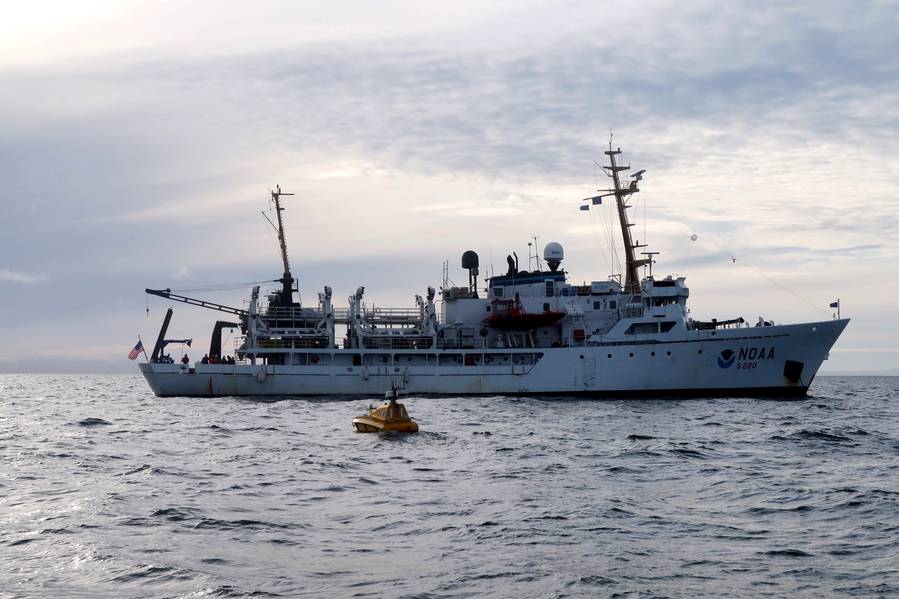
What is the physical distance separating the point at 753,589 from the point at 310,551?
742cm

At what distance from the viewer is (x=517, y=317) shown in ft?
187

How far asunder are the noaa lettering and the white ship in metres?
0.06

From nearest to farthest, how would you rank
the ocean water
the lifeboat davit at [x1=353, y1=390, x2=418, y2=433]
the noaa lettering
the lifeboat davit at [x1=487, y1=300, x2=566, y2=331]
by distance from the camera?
the ocean water, the lifeboat davit at [x1=353, y1=390, x2=418, y2=433], the noaa lettering, the lifeboat davit at [x1=487, y1=300, x2=566, y2=331]

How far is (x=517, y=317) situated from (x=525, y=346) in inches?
95.4

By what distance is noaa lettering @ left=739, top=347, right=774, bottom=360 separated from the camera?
174ft

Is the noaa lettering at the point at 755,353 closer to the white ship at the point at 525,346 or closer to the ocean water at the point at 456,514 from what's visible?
the white ship at the point at 525,346

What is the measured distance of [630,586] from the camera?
12906 millimetres

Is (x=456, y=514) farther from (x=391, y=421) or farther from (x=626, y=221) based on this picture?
(x=626, y=221)

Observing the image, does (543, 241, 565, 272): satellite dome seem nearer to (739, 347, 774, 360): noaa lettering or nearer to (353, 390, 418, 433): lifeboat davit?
(739, 347, 774, 360): noaa lettering

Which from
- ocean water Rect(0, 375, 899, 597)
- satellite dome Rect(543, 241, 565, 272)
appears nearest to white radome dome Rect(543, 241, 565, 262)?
satellite dome Rect(543, 241, 565, 272)

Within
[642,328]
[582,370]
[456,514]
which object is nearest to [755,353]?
[642,328]

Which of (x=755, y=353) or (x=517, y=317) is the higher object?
(x=517, y=317)

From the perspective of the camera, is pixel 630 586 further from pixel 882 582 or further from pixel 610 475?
pixel 610 475

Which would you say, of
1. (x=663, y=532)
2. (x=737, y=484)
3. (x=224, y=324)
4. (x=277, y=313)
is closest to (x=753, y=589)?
(x=663, y=532)
